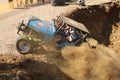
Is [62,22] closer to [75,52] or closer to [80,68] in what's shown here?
[75,52]

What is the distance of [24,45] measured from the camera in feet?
47.0

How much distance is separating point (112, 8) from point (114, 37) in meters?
2.64

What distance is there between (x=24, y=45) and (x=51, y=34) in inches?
51.9

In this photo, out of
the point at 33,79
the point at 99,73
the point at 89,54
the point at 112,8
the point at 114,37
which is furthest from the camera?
the point at 112,8

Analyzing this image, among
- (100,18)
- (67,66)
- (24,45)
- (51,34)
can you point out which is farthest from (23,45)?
(100,18)

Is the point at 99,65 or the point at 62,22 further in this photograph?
the point at 62,22

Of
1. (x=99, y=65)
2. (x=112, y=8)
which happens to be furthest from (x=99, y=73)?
(x=112, y=8)

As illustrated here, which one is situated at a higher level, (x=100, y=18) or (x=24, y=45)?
(x=24, y=45)

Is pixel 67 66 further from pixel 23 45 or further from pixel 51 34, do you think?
pixel 23 45

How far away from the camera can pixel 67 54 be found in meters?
13.8

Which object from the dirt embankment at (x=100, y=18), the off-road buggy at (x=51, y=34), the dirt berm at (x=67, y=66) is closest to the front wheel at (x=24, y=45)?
the off-road buggy at (x=51, y=34)

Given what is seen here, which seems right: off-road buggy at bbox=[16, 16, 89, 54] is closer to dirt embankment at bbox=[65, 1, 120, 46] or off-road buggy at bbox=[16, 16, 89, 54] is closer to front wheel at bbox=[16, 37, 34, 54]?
front wheel at bbox=[16, 37, 34, 54]

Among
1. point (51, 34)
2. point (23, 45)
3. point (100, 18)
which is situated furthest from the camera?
point (100, 18)

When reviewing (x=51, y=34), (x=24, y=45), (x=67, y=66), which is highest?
(x=51, y=34)
